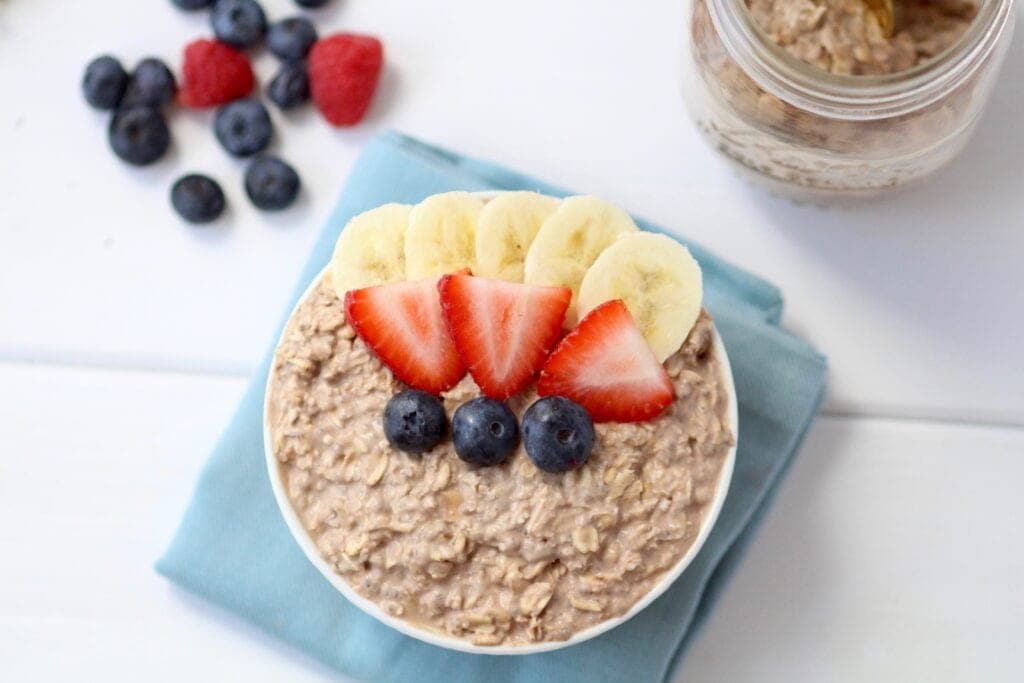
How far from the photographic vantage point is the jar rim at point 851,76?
1.48 m

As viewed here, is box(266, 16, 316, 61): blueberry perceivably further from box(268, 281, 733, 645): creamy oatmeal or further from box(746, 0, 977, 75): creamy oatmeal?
box(746, 0, 977, 75): creamy oatmeal

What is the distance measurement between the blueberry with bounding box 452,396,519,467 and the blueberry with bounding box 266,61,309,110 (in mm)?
701

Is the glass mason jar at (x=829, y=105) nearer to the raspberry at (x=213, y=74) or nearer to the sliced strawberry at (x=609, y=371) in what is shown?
the sliced strawberry at (x=609, y=371)

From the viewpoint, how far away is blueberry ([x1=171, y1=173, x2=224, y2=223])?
186 centimetres

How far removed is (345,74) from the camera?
1856 mm

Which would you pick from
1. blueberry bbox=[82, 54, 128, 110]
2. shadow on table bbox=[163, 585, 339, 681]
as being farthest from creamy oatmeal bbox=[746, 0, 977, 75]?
shadow on table bbox=[163, 585, 339, 681]

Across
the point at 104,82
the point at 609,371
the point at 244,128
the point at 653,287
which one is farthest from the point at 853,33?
the point at 104,82

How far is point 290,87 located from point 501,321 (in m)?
0.66

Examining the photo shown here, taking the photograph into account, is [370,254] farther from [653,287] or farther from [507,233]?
[653,287]

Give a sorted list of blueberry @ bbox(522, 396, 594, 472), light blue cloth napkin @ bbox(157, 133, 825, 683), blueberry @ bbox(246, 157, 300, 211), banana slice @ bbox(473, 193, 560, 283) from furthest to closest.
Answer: blueberry @ bbox(246, 157, 300, 211), light blue cloth napkin @ bbox(157, 133, 825, 683), banana slice @ bbox(473, 193, 560, 283), blueberry @ bbox(522, 396, 594, 472)

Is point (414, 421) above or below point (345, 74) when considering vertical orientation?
below

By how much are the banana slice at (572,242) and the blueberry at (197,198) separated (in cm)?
61

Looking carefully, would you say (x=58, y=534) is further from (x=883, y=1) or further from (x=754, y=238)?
(x=883, y=1)

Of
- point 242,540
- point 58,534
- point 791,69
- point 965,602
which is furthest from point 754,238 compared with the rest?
point 58,534
